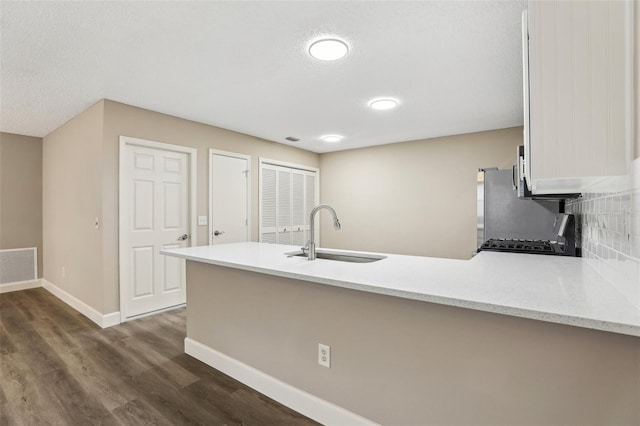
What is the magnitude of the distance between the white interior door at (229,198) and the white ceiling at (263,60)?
721 millimetres

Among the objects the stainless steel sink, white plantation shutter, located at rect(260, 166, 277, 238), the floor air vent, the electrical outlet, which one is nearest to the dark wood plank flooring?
the electrical outlet

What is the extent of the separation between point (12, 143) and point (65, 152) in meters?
1.39

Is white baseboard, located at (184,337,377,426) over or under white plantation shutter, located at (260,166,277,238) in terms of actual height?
under

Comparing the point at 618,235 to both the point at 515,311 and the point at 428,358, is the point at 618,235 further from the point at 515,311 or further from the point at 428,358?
the point at 428,358

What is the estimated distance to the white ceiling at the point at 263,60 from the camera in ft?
6.20

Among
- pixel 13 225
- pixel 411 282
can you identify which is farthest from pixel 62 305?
pixel 411 282

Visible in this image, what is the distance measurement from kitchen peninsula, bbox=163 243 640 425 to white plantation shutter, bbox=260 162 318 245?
2.81 m

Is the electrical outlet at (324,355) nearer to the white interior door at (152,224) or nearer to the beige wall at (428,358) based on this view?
the beige wall at (428,358)

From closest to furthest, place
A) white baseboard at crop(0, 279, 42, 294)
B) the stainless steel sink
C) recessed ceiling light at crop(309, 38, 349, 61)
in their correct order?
1. recessed ceiling light at crop(309, 38, 349, 61)
2. the stainless steel sink
3. white baseboard at crop(0, 279, 42, 294)

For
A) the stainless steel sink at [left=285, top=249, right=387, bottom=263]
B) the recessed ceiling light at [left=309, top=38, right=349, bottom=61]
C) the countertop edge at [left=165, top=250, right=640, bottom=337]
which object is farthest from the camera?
the stainless steel sink at [left=285, top=249, right=387, bottom=263]

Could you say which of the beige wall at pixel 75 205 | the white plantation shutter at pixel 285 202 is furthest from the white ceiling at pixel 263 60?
the white plantation shutter at pixel 285 202

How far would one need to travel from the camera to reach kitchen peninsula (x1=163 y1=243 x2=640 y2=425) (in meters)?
1.07

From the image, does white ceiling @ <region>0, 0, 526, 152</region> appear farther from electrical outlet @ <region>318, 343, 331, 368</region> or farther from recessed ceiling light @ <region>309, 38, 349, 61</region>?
electrical outlet @ <region>318, 343, 331, 368</region>

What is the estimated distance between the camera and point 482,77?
108 inches
